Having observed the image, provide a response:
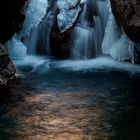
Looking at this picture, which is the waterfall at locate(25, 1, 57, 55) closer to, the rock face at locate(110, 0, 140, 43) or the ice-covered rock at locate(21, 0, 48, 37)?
the ice-covered rock at locate(21, 0, 48, 37)

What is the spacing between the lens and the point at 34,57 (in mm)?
17922

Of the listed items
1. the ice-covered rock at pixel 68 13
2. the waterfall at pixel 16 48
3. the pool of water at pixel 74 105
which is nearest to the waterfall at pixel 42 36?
the ice-covered rock at pixel 68 13

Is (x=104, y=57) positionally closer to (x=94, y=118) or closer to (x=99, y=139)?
(x=94, y=118)

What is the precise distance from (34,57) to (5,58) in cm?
503

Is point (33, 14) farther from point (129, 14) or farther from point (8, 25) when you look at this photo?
point (129, 14)

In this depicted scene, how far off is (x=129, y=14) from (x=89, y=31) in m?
6.03

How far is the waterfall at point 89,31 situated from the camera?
17.6 m

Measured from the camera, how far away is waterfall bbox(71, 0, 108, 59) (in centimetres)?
1758

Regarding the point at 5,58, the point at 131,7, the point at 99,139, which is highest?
the point at 131,7

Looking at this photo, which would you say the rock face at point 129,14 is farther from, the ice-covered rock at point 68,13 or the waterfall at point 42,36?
the waterfall at point 42,36

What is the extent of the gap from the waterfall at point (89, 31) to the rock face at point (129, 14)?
5.06 m

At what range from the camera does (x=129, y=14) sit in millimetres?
Answer: 11797

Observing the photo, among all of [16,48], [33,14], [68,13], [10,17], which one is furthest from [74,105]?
[33,14]

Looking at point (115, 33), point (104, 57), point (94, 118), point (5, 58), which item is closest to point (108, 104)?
point (94, 118)
